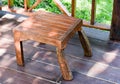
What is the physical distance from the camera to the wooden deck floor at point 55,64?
7.28ft

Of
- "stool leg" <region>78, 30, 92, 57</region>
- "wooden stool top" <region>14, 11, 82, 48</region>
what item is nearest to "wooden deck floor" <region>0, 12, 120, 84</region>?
"stool leg" <region>78, 30, 92, 57</region>

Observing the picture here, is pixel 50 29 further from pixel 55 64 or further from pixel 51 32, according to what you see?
pixel 55 64

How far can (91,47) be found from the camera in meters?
2.63

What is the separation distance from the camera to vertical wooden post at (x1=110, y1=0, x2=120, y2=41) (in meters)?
2.54

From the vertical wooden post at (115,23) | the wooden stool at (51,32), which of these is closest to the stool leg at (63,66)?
the wooden stool at (51,32)

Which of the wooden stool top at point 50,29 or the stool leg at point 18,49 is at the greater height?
the wooden stool top at point 50,29

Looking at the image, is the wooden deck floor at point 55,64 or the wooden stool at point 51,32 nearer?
the wooden stool at point 51,32

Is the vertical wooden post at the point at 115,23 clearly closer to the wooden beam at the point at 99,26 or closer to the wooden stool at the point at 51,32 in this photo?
the wooden beam at the point at 99,26

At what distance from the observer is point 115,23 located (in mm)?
2629

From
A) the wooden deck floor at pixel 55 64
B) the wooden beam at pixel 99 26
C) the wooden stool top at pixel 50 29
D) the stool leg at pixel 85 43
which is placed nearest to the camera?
the wooden stool top at pixel 50 29

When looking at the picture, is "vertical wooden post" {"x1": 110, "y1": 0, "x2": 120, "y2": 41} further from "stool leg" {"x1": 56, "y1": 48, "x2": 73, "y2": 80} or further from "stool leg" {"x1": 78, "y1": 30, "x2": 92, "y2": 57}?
"stool leg" {"x1": 56, "y1": 48, "x2": 73, "y2": 80}

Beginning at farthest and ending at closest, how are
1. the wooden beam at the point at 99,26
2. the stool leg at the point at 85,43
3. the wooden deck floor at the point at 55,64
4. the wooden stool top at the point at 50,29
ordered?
the wooden beam at the point at 99,26 → the stool leg at the point at 85,43 → the wooden deck floor at the point at 55,64 → the wooden stool top at the point at 50,29

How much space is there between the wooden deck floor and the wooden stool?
0.09 m

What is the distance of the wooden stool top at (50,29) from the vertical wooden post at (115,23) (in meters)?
0.43
